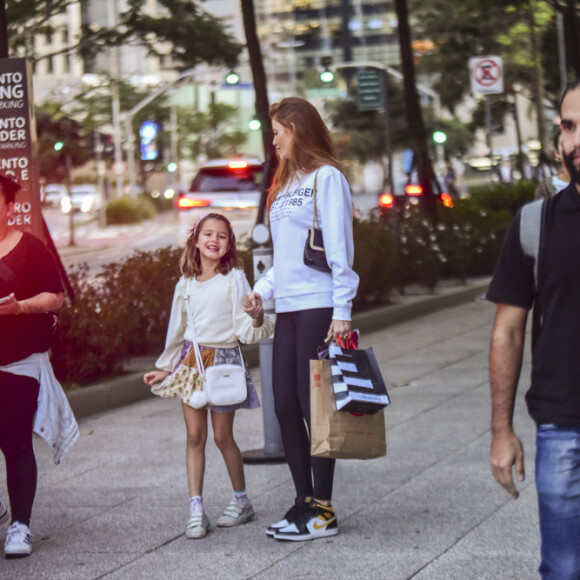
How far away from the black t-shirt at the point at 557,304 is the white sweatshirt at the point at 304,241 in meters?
2.23

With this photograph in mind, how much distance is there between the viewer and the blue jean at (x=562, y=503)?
10.1ft

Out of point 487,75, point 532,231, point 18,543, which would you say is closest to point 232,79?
point 487,75

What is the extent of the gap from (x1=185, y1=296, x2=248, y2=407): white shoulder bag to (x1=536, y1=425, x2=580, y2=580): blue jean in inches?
109

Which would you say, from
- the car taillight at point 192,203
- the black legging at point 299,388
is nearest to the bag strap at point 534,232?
the black legging at point 299,388

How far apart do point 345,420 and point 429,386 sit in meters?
4.84

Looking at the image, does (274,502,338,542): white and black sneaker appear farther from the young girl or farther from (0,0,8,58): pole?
(0,0,8,58): pole

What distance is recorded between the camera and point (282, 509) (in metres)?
6.14

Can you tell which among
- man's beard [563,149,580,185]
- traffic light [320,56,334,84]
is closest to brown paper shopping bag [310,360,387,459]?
man's beard [563,149,580,185]

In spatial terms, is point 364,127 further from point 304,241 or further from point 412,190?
point 304,241

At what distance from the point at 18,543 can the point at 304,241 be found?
1.80 meters

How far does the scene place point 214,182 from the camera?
2017 centimetres

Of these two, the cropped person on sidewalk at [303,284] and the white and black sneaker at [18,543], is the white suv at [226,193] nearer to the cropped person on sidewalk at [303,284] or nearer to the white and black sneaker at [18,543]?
the cropped person on sidewalk at [303,284]

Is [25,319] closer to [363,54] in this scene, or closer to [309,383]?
[309,383]

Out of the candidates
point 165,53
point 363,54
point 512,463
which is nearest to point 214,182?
point 165,53
